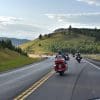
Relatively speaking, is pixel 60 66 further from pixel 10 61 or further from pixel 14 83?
pixel 10 61

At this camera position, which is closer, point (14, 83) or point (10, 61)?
point (14, 83)

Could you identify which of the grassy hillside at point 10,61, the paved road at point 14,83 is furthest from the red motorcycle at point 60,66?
the grassy hillside at point 10,61

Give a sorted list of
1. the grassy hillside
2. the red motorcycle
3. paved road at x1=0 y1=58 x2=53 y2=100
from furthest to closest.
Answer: the grassy hillside → the red motorcycle → paved road at x1=0 y1=58 x2=53 y2=100

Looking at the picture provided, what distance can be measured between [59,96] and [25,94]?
1.47 m

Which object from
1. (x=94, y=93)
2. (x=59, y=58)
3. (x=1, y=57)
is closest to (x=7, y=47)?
(x=1, y=57)

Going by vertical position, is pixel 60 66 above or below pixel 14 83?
above

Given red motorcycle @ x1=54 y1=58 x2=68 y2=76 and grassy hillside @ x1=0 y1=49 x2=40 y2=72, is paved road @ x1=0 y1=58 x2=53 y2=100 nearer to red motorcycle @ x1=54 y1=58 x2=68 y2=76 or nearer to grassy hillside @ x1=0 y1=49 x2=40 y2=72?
red motorcycle @ x1=54 y1=58 x2=68 y2=76

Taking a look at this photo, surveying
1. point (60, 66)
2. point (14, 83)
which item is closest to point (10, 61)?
point (60, 66)

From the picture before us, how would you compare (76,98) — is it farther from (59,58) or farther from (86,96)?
(59,58)

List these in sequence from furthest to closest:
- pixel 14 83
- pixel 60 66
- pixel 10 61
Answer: pixel 10 61 < pixel 60 66 < pixel 14 83

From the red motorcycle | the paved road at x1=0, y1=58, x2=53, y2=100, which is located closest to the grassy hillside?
the paved road at x1=0, y1=58, x2=53, y2=100

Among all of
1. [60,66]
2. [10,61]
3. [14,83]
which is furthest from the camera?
[10,61]

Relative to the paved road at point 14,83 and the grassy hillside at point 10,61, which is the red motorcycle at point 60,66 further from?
the grassy hillside at point 10,61

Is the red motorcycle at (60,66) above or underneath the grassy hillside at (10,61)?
above
